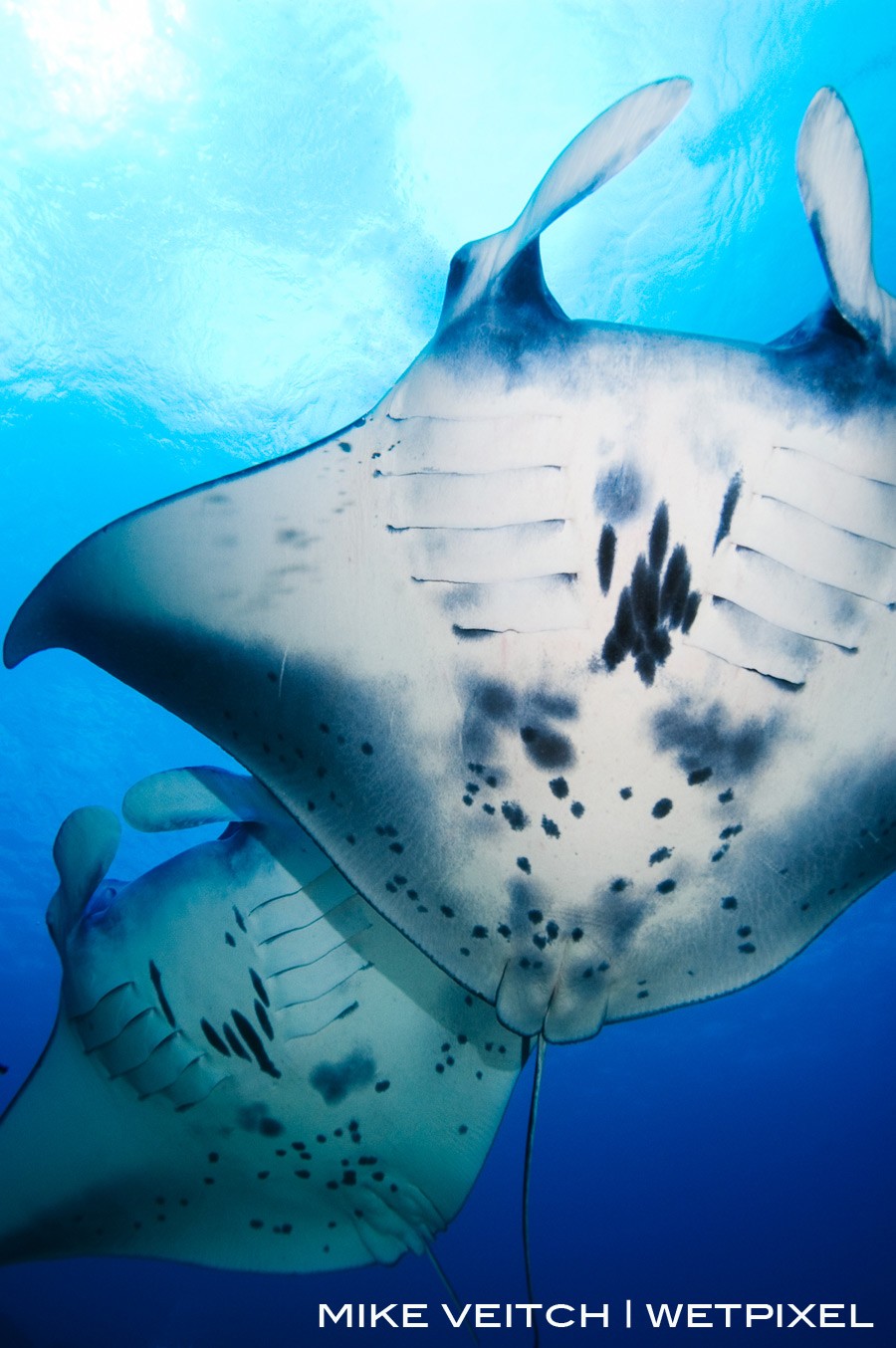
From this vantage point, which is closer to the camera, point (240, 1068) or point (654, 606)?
point (654, 606)

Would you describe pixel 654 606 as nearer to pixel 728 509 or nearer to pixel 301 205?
pixel 728 509

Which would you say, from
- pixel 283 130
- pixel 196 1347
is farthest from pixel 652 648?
pixel 196 1347

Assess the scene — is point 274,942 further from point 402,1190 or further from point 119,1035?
point 402,1190

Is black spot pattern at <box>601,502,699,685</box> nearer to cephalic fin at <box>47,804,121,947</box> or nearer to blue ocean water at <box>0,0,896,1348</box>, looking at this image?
cephalic fin at <box>47,804,121,947</box>

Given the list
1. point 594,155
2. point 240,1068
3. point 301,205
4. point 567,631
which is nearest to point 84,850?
point 240,1068

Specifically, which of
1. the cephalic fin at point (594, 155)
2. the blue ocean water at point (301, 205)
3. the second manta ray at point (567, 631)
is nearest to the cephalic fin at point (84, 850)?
the second manta ray at point (567, 631)

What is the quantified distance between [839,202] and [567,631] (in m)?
0.80

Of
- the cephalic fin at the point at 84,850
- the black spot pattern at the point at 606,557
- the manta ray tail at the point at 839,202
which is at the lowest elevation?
the cephalic fin at the point at 84,850

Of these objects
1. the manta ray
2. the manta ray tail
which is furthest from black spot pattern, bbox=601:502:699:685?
the manta ray

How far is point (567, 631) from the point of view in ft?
4.33

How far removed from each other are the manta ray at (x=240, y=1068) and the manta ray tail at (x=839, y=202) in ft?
5.76

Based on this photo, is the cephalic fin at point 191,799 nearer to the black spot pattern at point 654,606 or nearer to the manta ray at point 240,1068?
the manta ray at point 240,1068

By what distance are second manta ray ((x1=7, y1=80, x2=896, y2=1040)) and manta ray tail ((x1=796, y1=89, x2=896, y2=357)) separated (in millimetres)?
14

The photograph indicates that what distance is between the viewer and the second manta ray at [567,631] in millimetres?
1244
